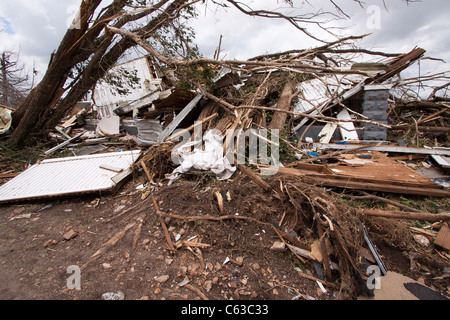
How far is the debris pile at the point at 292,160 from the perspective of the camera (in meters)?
2.11

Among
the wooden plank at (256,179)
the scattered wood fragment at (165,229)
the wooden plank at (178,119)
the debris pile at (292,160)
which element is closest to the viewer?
the debris pile at (292,160)

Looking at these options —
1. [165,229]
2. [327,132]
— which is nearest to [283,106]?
[327,132]

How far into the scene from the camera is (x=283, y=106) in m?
4.73

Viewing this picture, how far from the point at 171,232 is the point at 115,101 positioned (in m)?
9.47

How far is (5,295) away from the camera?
180cm

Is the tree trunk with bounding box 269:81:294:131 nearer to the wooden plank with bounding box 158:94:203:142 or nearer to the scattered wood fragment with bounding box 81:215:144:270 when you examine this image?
the wooden plank with bounding box 158:94:203:142

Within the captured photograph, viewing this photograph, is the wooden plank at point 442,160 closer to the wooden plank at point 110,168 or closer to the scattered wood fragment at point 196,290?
the scattered wood fragment at point 196,290

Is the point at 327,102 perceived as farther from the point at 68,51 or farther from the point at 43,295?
the point at 68,51

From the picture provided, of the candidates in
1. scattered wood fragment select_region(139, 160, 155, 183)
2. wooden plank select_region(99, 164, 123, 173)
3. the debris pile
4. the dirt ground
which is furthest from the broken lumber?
wooden plank select_region(99, 164, 123, 173)

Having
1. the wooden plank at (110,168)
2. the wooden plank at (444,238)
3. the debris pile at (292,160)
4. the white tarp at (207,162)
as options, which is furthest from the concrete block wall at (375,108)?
the wooden plank at (110,168)

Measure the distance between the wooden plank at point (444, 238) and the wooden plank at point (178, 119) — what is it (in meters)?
4.67

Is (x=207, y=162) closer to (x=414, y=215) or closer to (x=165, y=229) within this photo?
(x=165, y=229)

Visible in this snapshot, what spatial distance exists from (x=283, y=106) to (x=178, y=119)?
2.69 meters

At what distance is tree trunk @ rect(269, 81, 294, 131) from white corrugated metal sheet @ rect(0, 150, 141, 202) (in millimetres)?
3207
